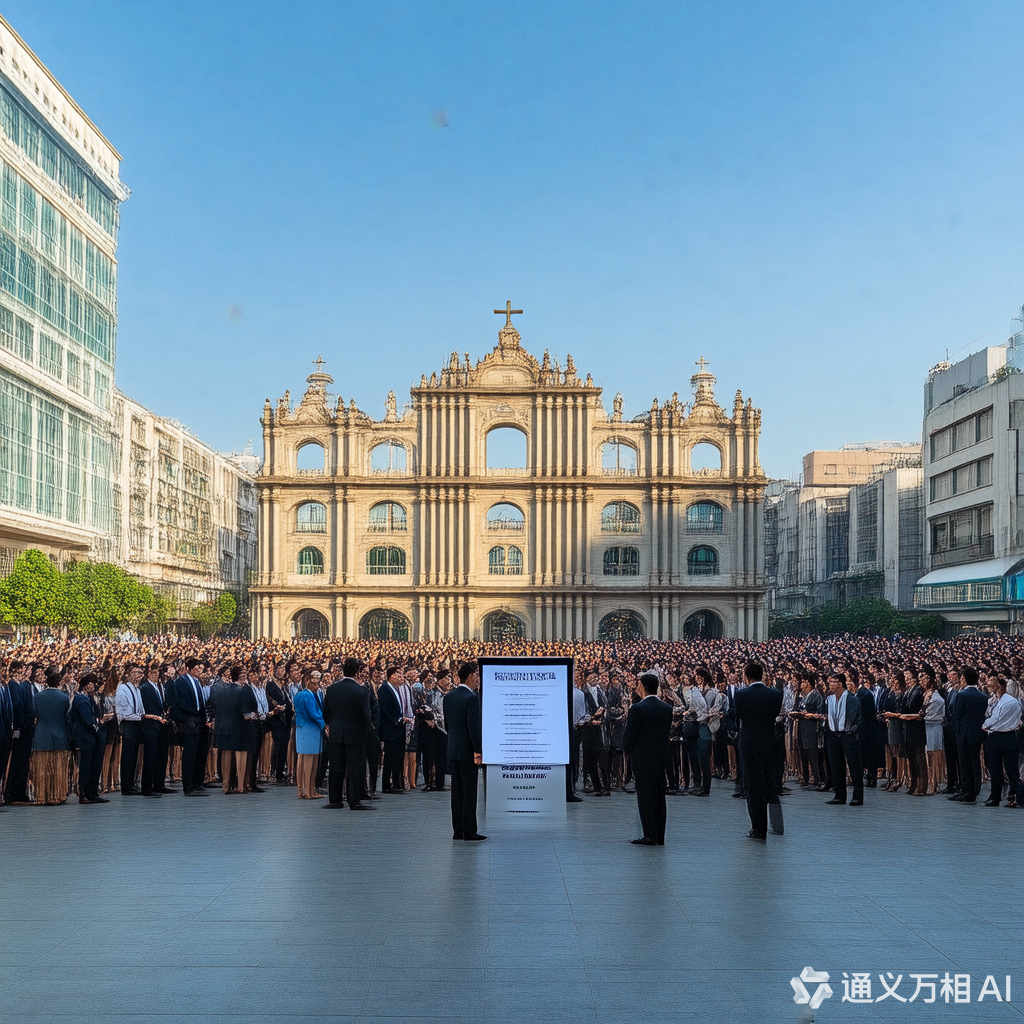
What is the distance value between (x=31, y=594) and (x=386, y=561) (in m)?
22.5

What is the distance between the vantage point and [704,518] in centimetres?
7044

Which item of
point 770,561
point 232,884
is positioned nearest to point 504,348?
point 232,884

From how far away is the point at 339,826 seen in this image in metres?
13.9

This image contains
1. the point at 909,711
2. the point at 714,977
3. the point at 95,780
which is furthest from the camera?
the point at 909,711

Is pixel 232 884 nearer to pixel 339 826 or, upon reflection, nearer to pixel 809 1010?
pixel 339 826

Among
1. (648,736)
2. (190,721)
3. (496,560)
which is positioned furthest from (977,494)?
(648,736)

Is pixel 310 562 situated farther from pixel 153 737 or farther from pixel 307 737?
pixel 307 737

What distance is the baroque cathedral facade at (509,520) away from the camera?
68.8m

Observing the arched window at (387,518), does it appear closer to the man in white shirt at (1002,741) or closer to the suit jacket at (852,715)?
the suit jacket at (852,715)

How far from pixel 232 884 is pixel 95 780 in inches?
269

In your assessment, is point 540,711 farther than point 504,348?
No

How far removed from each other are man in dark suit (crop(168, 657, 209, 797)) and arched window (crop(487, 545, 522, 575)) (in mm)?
52687

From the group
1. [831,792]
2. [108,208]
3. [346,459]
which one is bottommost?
[831,792]

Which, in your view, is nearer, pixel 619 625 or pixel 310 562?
pixel 310 562
